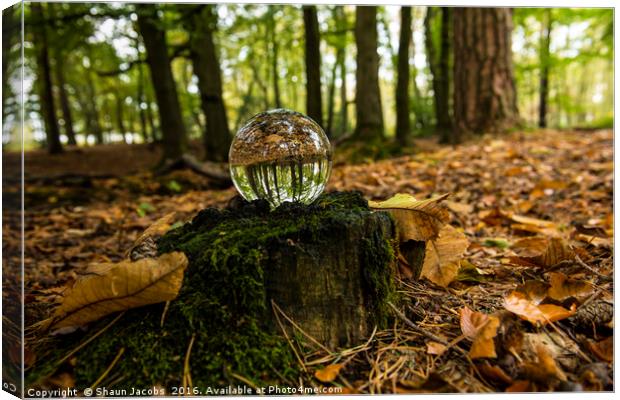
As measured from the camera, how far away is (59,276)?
8.20 feet

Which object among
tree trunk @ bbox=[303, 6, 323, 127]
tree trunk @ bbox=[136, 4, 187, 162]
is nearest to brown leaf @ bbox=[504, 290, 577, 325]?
tree trunk @ bbox=[303, 6, 323, 127]

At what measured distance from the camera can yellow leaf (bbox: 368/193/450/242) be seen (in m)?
1.63

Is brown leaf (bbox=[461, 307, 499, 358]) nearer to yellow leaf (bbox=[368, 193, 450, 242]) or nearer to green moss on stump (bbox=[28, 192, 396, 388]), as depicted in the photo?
green moss on stump (bbox=[28, 192, 396, 388])

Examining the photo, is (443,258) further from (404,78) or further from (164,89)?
(164,89)

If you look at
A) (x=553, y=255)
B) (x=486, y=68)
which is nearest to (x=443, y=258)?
(x=553, y=255)

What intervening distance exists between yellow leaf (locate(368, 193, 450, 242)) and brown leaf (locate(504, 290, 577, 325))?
1.16 feet

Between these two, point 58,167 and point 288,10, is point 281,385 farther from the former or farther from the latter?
→ point 288,10

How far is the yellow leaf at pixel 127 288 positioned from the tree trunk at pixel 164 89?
6.66 meters

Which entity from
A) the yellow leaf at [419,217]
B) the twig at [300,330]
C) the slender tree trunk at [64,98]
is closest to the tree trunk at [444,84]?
the yellow leaf at [419,217]

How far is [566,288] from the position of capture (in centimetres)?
155

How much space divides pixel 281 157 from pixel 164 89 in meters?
6.77

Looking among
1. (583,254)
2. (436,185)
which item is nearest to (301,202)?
(583,254)

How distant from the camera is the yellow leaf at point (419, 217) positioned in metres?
1.63

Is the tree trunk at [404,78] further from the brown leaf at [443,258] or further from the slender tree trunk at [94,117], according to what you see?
the slender tree trunk at [94,117]
